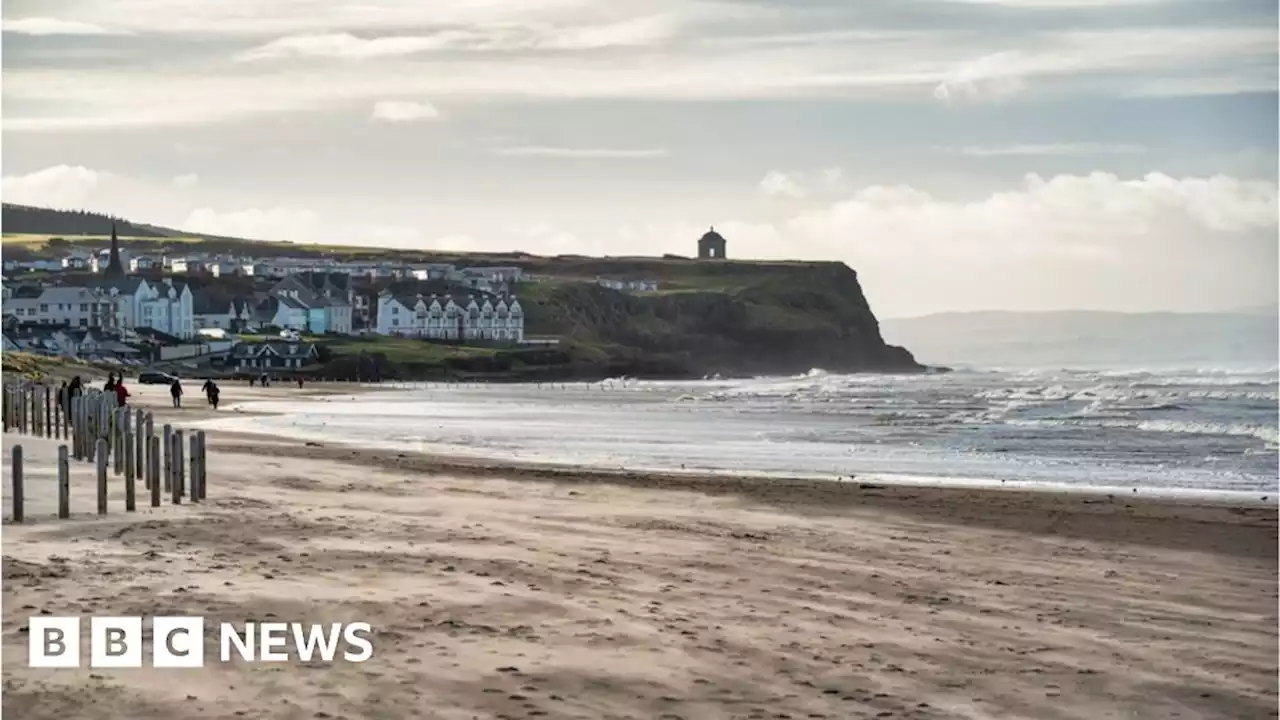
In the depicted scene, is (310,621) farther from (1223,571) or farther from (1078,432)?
(1078,432)

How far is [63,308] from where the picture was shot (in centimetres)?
10575

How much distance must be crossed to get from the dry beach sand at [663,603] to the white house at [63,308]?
320 feet

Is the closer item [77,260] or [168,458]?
[168,458]

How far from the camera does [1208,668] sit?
7426 mm

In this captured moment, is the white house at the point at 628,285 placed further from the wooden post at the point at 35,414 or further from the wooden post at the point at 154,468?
the wooden post at the point at 154,468

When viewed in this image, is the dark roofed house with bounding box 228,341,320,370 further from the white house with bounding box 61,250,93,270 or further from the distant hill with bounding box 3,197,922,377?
the white house with bounding box 61,250,93,270

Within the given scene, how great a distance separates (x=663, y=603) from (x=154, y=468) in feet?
19.1

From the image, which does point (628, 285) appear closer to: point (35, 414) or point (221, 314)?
point (221, 314)

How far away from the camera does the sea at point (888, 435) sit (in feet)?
63.0

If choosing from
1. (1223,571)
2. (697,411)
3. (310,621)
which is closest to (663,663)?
(310,621)

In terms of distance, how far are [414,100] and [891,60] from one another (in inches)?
1129

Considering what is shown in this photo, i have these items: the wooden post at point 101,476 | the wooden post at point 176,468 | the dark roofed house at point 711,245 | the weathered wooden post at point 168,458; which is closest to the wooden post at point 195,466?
the wooden post at point 176,468

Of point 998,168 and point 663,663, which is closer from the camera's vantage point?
point 663,663

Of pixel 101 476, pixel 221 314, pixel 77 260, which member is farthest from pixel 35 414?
pixel 77 260
